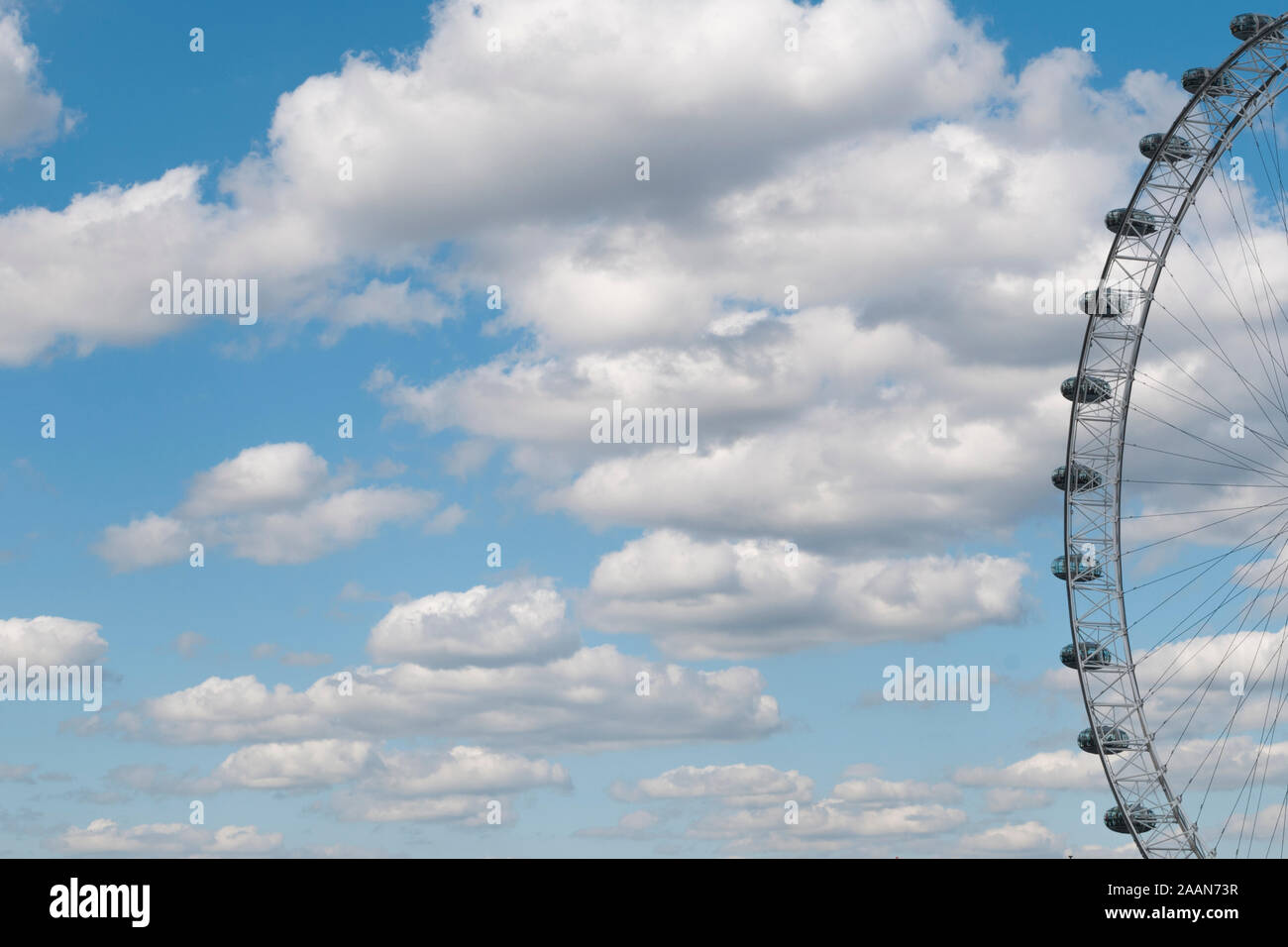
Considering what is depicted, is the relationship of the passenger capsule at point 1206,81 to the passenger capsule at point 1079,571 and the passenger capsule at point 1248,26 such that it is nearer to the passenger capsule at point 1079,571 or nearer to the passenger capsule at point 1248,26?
the passenger capsule at point 1248,26

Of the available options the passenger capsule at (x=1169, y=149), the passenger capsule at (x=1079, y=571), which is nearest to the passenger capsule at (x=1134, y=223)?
the passenger capsule at (x=1169, y=149)

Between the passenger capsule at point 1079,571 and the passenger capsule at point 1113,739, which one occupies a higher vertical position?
the passenger capsule at point 1079,571

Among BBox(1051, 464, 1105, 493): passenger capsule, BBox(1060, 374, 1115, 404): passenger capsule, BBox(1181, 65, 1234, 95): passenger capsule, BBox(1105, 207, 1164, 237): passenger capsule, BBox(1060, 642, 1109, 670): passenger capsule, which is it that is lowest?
BBox(1060, 642, 1109, 670): passenger capsule

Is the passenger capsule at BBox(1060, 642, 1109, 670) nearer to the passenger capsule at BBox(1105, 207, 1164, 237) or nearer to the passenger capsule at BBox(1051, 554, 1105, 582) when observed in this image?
the passenger capsule at BBox(1051, 554, 1105, 582)

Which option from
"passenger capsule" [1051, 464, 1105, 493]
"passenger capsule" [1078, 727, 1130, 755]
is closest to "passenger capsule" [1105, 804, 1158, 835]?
"passenger capsule" [1078, 727, 1130, 755]

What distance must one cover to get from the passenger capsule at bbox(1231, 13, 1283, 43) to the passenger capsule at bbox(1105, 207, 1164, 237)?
10.8 meters

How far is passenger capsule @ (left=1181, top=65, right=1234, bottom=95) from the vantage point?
84.4m

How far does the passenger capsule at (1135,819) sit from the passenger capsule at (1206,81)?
39631 mm

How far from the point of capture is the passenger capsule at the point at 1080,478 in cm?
8938

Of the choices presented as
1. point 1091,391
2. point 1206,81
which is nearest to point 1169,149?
point 1206,81

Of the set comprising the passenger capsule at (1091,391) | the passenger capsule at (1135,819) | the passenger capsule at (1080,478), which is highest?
the passenger capsule at (1091,391)

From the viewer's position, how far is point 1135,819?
8831 centimetres
